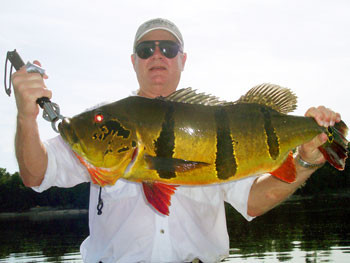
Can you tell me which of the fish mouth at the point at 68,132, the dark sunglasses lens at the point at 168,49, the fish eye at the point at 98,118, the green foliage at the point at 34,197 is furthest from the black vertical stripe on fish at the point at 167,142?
the green foliage at the point at 34,197

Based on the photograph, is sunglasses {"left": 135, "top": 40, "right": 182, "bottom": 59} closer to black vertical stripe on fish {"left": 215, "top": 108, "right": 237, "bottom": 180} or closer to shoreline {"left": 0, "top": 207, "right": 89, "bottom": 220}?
black vertical stripe on fish {"left": 215, "top": 108, "right": 237, "bottom": 180}

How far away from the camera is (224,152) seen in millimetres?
Answer: 3436

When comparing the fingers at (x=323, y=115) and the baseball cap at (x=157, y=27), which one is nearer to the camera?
the fingers at (x=323, y=115)

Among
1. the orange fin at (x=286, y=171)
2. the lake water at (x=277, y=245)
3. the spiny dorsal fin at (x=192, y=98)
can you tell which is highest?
the spiny dorsal fin at (x=192, y=98)

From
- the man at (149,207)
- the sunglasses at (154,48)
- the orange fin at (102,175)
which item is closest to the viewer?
the orange fin at (102,175)

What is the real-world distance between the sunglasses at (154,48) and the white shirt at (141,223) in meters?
1.89

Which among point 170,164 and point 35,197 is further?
point 35,197

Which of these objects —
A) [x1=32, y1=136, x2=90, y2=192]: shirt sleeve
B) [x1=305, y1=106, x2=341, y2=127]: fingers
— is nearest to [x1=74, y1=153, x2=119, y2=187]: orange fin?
[x1=32, y1=136, x2=90, y2=192]: shirt sleeve

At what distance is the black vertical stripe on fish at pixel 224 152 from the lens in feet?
11.1

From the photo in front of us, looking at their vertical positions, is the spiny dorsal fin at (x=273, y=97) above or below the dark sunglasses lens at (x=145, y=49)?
below

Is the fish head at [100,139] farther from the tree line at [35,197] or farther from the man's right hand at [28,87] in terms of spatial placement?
the tree line at [35,197]

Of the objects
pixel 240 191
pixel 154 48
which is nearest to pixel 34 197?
pixel 154 48

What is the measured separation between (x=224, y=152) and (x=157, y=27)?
3362mm

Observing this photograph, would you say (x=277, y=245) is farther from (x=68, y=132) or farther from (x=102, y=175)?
(x=68, y=132)
